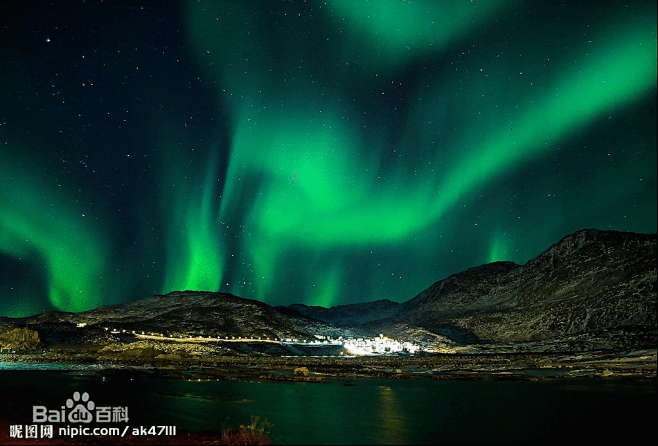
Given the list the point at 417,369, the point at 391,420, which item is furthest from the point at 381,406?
the point at 417,369

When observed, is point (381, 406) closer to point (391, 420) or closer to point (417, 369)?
point (391, 420)

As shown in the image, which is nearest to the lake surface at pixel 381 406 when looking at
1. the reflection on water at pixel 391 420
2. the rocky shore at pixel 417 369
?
the reflection on water at pixel 391 420

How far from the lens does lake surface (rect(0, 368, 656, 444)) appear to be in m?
31.0

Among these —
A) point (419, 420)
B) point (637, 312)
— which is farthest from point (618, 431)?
point (637, 312)

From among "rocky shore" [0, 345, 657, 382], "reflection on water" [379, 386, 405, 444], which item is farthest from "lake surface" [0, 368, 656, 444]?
"rocky shore" [0, 345, 657, 382]

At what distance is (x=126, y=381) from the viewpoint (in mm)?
59375

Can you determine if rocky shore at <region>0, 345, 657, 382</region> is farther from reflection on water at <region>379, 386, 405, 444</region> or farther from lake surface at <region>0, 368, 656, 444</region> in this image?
reflection on water at <region>379, 386, 405, 444</region>

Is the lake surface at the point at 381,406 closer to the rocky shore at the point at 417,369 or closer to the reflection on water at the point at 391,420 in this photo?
the reflection on water at the point at 391,420

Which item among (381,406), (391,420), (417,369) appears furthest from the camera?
(417,369)

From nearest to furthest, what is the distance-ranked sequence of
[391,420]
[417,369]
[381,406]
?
[391,420] < [381,406] < [417,369]

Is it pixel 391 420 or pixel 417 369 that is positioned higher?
pixel 391 420

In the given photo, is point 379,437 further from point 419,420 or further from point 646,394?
point 646,394

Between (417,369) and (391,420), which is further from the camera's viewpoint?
(417,369)

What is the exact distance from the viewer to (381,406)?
42.1 m
